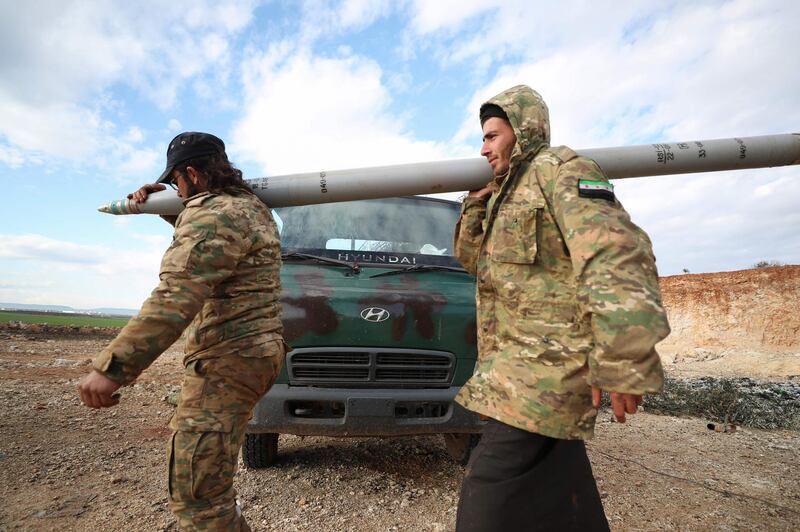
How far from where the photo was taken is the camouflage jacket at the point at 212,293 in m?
1.79

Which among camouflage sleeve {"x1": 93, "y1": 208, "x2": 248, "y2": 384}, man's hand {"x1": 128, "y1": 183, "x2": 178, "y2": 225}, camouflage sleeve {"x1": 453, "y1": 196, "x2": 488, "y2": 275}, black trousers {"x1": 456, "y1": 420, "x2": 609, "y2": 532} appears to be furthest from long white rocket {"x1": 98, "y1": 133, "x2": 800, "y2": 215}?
black trousers {"x1": 456, "y1": 420, "x2": 609, "y2": 532}

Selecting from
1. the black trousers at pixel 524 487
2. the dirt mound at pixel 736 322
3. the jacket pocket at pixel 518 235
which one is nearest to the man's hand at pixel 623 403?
the black trousers at pixel 524 487

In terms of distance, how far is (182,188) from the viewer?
2.37m

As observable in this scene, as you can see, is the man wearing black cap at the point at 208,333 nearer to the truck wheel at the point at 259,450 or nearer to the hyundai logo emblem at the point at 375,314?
the hyundai logo emblem at the point at 375,314

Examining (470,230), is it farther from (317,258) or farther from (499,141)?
(317,258)

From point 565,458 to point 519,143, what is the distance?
1.11 metres

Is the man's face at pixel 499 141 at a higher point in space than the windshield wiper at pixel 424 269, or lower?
higher

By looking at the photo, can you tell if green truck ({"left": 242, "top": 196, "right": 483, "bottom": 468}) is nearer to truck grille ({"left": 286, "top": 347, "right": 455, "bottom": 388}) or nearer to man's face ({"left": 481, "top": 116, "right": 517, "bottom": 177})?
truck grille ({"left": 286, "top": 347, "right": 455, "bottom": 388})

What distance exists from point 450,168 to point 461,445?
205cm

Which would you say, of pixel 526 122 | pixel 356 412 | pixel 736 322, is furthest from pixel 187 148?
pixel 736 322

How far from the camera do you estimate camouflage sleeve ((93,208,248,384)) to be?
5.81 ft

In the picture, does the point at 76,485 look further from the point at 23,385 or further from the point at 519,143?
the point at 23,385

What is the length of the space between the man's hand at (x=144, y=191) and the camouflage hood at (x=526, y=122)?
1.96 metres

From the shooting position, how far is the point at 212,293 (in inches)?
83.2
